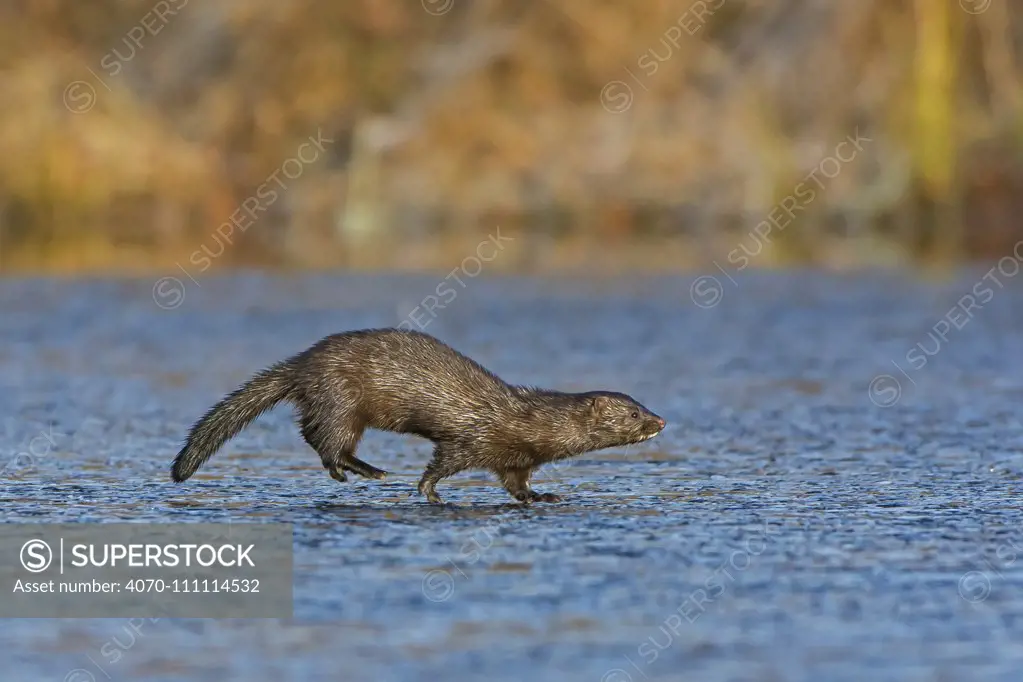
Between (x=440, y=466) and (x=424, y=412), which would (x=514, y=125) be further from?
(x=440, y=466)

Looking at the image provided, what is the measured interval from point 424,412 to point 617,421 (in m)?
1.27

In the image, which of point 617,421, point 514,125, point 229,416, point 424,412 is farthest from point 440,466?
point 514,125

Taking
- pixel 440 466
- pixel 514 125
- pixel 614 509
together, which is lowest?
pixel 614 509

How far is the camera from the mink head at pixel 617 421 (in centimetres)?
1219

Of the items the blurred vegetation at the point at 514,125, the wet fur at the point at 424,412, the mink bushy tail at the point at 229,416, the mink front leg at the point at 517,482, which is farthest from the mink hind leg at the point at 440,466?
the blurred vegetation at the point at 514,125

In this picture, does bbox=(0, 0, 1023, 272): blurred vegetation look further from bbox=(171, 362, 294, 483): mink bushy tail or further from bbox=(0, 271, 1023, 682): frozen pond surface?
bbox=(171, 362, 294, 483): mink bushy tail

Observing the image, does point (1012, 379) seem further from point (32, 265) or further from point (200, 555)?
point (32, 265)

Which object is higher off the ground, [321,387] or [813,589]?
[321,387]

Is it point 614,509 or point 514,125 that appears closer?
point 614,509

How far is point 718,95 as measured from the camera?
47.6 metres

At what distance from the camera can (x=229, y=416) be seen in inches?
480

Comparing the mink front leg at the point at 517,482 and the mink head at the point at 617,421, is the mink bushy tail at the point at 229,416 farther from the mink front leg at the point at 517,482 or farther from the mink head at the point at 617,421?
the mink head at the point at 617,421

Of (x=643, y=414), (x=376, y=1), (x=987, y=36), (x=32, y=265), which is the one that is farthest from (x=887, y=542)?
(x=376, y=1)

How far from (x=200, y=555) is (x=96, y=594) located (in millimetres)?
892
